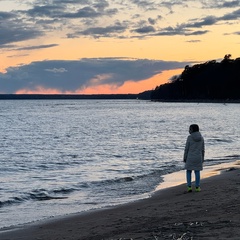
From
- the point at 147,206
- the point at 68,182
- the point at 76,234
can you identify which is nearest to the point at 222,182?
the point at 147,206

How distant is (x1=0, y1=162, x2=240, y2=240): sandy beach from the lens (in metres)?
8.05

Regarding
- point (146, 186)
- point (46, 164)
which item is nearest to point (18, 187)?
point (146, 186)

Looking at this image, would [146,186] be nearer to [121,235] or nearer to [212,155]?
[121,235]

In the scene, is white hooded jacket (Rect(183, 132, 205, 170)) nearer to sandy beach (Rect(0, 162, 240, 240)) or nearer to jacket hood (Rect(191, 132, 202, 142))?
jacket hood (Rect(191, 132, 202, 142))

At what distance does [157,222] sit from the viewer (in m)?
9.34

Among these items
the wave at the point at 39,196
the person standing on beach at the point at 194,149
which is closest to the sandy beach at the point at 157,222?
the person standing on beach at the point at 194,149

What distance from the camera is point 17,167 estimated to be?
24.6 metres

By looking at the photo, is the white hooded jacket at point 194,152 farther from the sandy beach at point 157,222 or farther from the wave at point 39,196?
the wave at point 39,196

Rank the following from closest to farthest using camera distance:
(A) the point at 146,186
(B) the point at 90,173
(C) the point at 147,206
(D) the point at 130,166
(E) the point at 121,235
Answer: (E) the point at 121,235, (C) the point at 147,206, (A) the point at 146,186, (B) the point at 90,173, (D) the point at 130,166

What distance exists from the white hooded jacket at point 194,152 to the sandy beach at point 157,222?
744 mm

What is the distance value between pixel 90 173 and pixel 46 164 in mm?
4822

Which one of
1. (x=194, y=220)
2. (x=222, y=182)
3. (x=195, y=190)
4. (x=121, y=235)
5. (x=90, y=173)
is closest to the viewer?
(x=121, y=235)

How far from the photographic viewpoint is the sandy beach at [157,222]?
26.4ft

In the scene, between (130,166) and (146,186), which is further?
(130,166)
